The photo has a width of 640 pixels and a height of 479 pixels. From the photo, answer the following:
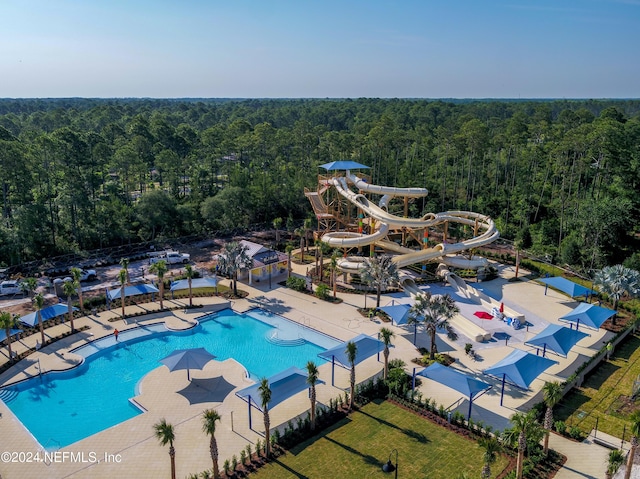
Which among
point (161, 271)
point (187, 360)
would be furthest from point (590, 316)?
point (161, 271)

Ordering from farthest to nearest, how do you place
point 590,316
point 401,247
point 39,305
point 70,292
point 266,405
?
point 401,247 < point 590,316 < point 70,292 < point 39,305 < point 266,405

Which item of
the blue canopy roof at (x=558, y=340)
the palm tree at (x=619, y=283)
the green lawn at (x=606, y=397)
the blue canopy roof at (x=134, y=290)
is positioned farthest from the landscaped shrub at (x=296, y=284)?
the palm tree at (x=619, y=283)

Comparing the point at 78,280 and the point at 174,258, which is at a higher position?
the point at 78,280

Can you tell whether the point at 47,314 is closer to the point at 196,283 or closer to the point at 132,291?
the point at 132,291

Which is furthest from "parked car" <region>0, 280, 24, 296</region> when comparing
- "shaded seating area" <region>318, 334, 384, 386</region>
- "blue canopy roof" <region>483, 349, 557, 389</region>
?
"blue canopy roof" <region>483, 349, 557, 389</region>

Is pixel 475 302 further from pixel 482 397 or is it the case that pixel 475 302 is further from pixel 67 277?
pixel 67 277

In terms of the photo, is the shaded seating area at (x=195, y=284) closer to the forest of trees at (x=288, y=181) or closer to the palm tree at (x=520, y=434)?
the forest of trees at (x=288, y=181)

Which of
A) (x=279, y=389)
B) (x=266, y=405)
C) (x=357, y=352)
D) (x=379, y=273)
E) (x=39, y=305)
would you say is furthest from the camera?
(x=379, y=273)

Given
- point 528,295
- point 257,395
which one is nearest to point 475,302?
point 528,295

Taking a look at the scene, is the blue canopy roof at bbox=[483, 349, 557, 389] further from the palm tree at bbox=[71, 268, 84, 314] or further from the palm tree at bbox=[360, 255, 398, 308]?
the palm tree at bbox=[71, 268, 84, 314]
